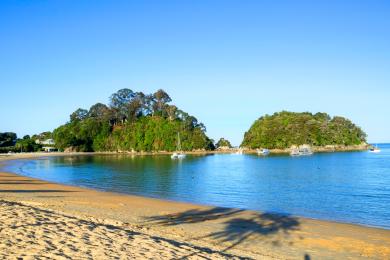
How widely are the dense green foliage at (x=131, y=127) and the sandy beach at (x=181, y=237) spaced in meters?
146

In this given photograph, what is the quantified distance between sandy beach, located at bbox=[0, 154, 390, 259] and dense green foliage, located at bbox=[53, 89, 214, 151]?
481ft

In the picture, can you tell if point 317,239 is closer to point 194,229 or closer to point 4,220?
point 194,229

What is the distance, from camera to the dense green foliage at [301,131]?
164375mm

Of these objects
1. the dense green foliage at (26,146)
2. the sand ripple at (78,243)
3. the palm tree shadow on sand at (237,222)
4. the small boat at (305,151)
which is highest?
the dense green foliage at (26,146)

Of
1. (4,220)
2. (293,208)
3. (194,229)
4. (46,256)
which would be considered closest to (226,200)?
(293,208)

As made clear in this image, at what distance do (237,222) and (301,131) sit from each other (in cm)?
15044

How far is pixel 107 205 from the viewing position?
79.5ft

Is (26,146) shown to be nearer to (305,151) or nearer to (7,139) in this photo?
(7,139)

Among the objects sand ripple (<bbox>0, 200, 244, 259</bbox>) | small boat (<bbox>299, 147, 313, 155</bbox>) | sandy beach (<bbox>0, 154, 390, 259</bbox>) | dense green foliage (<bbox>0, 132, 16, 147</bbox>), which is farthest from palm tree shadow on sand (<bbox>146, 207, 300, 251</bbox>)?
dense green foliage (<bbox>0, 132, 16, 147</bbox>)

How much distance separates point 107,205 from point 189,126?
145 metres

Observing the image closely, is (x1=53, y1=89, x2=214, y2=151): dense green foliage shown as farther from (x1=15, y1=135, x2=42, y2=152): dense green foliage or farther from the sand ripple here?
the sand ripple

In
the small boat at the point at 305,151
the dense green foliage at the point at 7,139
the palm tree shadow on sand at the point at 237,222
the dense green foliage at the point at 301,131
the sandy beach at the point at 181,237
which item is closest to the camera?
the sandy beach at the point at 181,237

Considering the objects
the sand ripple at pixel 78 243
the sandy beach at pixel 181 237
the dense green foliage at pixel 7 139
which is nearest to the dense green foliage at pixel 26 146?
the dense green foliage at pixel 7 139

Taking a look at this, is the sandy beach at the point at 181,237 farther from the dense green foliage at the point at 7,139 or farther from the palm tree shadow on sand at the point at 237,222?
the dense green foliage at the point at 7,139
